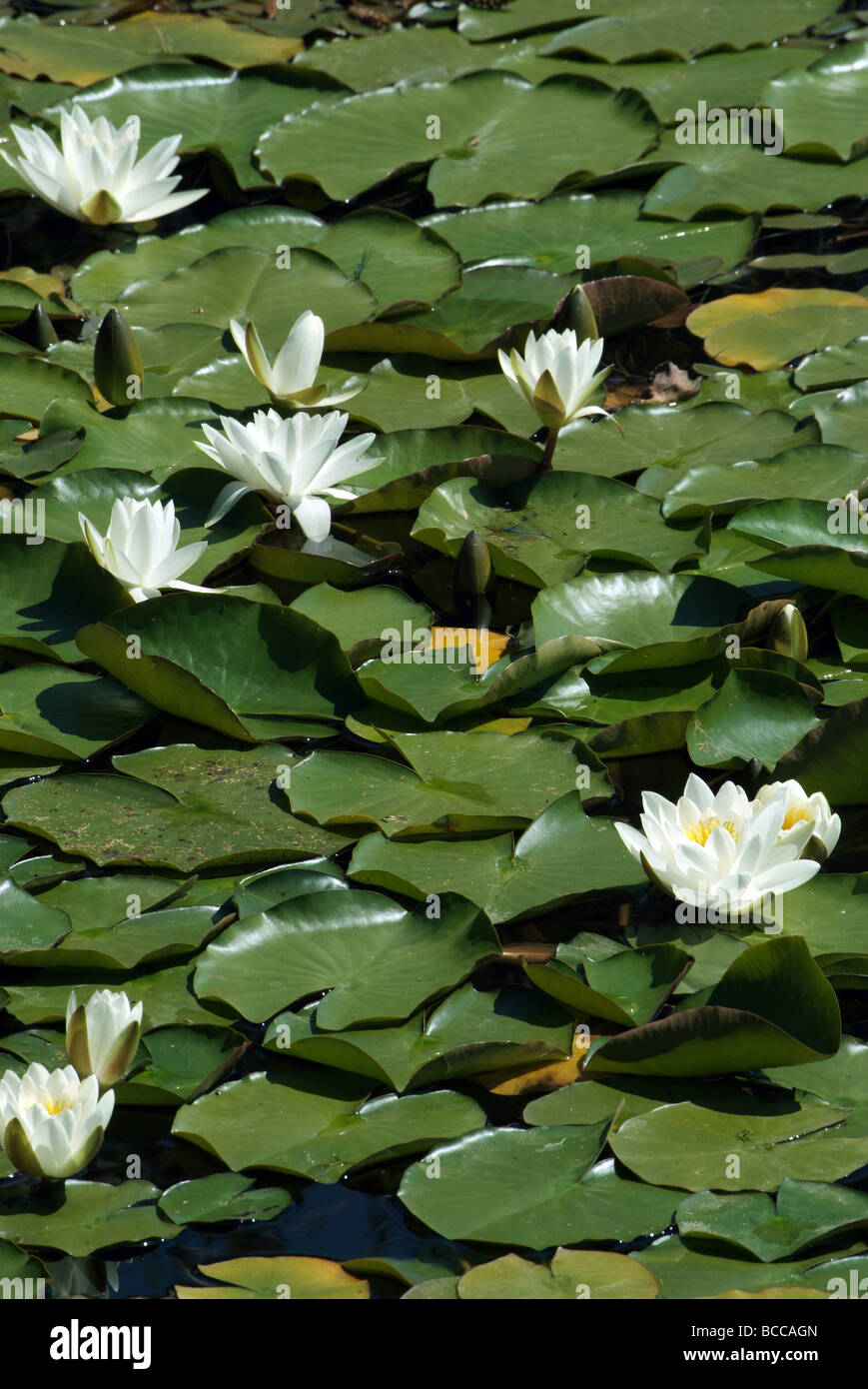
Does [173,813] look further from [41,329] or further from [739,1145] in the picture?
[41,329]

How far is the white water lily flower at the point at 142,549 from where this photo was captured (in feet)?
10.5

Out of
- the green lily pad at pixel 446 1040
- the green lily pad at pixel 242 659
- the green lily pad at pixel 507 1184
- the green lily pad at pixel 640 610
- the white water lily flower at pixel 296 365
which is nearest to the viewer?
the green lily pad at pixel 507 1184

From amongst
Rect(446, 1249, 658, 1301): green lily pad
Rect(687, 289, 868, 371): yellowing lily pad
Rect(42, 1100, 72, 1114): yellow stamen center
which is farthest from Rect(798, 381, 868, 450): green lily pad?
Rect(42, 1100, 72, 1114): yellow stamen center

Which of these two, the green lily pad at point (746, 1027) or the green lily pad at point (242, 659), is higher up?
the green lily pad at point (242, 659)

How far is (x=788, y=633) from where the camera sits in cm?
318

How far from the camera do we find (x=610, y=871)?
275 cm

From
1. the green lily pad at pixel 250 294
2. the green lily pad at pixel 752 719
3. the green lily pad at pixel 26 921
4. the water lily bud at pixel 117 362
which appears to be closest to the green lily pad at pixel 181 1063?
the green lily pad at pixel 26 921

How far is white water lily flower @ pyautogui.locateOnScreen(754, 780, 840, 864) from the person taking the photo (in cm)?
264

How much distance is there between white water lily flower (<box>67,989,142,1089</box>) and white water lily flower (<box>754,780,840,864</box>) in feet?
4.09

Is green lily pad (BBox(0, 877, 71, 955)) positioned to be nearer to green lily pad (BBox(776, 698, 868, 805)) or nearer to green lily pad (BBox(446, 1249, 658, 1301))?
green lily pad (BBox(446, 1249, 658, 1301))

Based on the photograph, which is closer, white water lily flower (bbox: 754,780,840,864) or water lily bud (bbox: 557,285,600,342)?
white water lily flower (bbox: 754,780,840,864)

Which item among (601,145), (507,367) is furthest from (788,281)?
(507,367)

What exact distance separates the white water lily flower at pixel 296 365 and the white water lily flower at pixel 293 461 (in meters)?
0.31

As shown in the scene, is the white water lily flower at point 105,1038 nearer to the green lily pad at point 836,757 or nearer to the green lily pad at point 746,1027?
the green lily pad at point 746,1027
